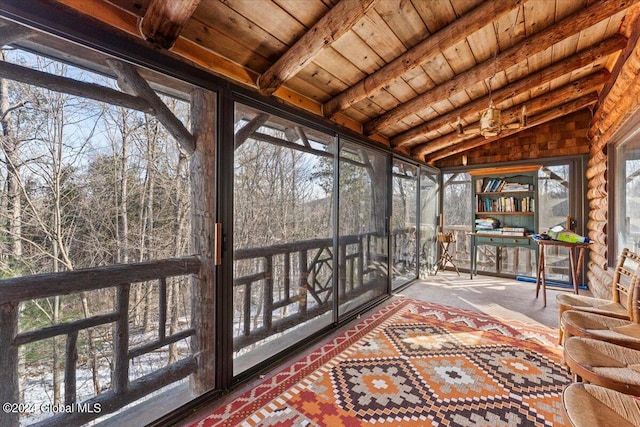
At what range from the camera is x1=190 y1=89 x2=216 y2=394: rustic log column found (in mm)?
1881

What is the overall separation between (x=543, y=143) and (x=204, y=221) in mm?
5790

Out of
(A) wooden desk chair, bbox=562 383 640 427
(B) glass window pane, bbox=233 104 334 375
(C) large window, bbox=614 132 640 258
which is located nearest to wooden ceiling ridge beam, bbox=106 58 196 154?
(B) glass window pane, bbox=233 104 334 375

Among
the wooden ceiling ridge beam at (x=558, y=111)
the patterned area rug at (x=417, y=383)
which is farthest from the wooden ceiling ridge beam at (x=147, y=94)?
the wooden ceiling ridge beam at (x=558, y=111)

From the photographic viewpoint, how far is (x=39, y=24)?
1.23 metres

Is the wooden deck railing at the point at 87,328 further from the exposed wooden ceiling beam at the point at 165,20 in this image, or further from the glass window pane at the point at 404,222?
the glass window pane at the point at 404,222

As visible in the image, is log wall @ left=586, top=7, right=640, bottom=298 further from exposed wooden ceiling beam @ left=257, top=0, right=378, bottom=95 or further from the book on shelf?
exposed wooden ceiling beam @ left=257, top=0, right=378, bottom=95

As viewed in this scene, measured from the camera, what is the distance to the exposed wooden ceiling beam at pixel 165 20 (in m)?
1.38

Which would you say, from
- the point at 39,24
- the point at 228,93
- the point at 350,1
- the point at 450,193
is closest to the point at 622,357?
the point at 350,1

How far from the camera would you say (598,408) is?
1045 mm

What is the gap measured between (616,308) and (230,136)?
320cm

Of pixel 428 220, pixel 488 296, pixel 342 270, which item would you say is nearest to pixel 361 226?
pixel 342 270

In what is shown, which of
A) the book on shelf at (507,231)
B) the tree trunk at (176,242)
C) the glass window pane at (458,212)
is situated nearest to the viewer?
the tree trunk at (176,242)

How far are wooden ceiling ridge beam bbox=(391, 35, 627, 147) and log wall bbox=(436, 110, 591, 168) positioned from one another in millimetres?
2136

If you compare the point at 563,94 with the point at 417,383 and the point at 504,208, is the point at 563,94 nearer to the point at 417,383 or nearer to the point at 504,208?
the point at 504,208
